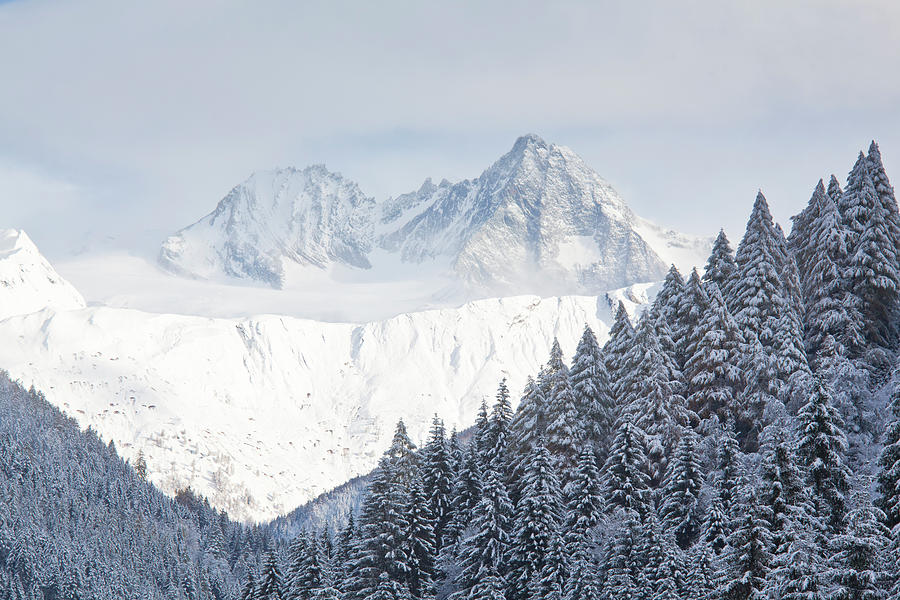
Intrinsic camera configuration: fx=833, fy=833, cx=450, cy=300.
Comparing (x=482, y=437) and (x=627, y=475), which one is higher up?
(x=482, y=437)

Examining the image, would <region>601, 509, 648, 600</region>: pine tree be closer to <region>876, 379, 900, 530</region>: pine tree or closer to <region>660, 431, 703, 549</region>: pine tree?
<region>660, 431, 703, 549</region>: pine tree

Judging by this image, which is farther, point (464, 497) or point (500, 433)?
point (500, 433)

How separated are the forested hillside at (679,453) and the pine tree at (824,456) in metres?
0.09

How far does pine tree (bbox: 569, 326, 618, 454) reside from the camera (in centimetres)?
5750

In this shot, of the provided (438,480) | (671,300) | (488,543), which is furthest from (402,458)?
(671,300)

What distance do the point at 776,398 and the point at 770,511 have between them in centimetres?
1905

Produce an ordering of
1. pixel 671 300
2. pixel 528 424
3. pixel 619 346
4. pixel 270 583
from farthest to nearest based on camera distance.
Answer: pixel 619 346, pixel 671 300, pixel 270 583, pixel 528 424

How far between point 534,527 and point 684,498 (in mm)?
8610

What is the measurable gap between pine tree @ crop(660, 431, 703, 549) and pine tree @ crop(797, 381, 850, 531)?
412 inches

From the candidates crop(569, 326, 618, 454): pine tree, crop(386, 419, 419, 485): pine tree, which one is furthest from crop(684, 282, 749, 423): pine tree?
crop(386, 419, 419, 485): pine tree

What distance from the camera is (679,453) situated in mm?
47625

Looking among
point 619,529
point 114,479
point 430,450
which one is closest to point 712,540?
point 619,529

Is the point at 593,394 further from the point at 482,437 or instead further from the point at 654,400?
the point at 482,437

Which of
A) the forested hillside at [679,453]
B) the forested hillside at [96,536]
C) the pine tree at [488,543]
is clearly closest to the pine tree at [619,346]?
→ the forested hillside at [679,453]
